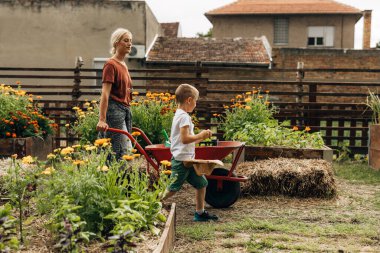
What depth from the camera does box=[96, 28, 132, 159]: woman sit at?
15.5ft

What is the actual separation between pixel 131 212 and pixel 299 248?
1366mm

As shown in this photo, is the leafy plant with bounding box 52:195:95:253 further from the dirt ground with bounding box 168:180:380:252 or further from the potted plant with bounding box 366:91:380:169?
the potted plant with bounding box 366:91:380:169

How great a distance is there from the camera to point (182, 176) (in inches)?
179

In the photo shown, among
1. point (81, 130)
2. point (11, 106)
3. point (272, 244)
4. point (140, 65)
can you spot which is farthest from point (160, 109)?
point (140, 65)

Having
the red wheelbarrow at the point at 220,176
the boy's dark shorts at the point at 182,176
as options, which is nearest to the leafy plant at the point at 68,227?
the boy's dark shorts at the point at 182,176

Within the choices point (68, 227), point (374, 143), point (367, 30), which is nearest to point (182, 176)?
point (68, 227)

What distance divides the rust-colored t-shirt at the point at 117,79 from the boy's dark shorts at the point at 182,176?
821 mm

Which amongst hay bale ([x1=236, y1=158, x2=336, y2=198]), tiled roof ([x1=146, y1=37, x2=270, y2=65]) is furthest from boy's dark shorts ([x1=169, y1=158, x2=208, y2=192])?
tiled roof ([x1=146, y1=37, x2=270, y2=65])

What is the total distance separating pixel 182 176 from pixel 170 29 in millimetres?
24559

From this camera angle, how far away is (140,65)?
19.9m

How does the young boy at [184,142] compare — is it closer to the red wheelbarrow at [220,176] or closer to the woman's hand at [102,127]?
the red wheelbarrow at [220,176]

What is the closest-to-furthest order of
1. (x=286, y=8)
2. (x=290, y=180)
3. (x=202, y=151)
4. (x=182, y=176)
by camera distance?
(x=182, y=176) → (x=202, y=151) → (x=290, y=180) → (x=286, y=8)

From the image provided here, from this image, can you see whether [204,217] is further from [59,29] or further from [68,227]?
[59,29]

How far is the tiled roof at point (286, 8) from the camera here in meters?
28.0
